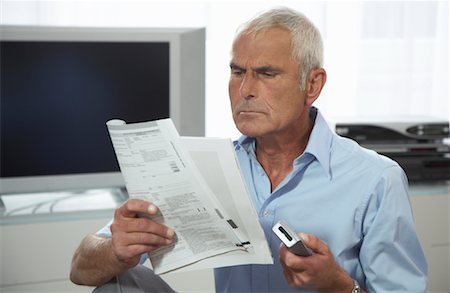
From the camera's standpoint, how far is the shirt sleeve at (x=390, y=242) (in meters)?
1.46

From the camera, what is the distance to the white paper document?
4.21ft

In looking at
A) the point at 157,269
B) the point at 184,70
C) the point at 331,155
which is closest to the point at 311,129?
the point at 331,155

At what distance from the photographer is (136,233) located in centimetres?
136

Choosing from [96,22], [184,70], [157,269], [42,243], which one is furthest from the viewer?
[96,22]

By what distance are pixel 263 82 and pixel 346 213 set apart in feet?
1.05

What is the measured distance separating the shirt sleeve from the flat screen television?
1.00 meters

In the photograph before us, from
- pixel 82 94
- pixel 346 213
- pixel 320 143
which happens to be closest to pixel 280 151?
pixel 320 143

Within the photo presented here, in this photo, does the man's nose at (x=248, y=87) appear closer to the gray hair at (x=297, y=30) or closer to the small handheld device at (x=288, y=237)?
the gray hair at (x=297, y=30)

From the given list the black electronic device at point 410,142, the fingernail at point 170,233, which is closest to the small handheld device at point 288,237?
the fingernail at point 170,233

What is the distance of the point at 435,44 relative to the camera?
3125 mm

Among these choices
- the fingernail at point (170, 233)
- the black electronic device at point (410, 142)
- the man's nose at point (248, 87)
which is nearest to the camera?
the fingernail at point (170, 233)

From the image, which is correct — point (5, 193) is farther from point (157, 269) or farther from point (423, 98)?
point (423, 98)

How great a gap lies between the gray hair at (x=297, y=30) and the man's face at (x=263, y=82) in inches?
0.5

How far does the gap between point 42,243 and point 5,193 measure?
25cm
